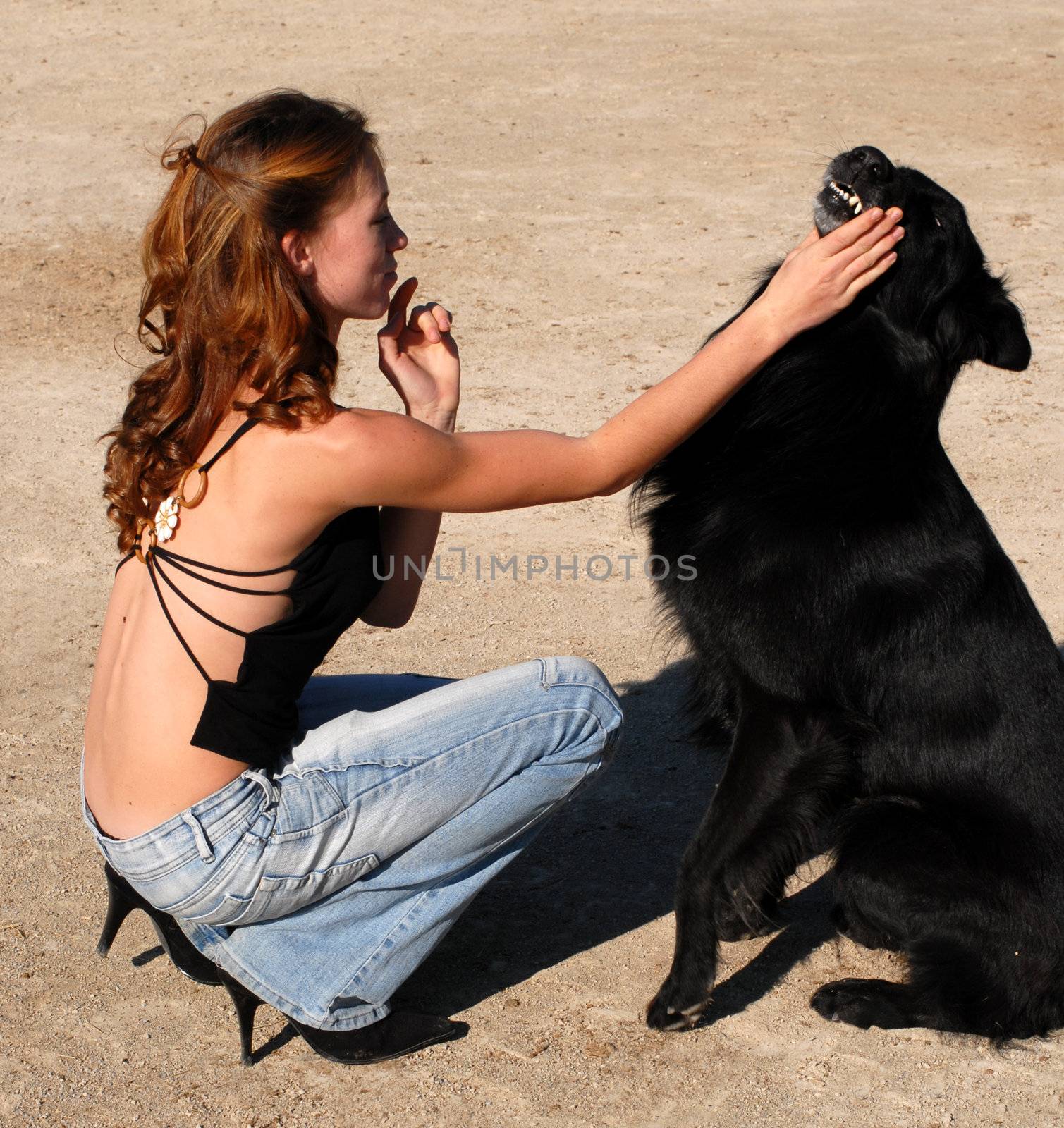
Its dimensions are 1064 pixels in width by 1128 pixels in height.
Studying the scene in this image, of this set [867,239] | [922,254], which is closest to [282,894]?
[867,239]

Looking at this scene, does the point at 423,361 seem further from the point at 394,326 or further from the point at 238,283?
the point at 238,283

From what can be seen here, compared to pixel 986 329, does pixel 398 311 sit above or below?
below

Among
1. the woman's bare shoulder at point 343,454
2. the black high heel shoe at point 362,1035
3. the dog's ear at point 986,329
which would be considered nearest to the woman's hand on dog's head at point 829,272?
the dog's ear at point 986,329

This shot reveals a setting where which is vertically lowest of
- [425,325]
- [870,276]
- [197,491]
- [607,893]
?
[607,893]

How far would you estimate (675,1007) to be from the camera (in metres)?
2.62

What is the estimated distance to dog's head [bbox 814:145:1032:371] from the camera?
8.51 feet

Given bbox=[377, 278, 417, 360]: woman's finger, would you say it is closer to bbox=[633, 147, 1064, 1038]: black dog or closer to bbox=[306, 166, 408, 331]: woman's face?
bbox=[306, 166, 408, 331]: woman's face

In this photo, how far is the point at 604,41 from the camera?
1001cm

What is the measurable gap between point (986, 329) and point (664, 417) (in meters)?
0.75

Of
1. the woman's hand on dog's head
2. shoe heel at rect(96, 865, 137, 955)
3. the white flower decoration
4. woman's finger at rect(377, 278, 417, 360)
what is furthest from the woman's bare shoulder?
shoe heel at rect(96, 865, 137, 955)

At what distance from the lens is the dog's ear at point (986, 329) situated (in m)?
2.64

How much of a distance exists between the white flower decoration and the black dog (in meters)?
1.08

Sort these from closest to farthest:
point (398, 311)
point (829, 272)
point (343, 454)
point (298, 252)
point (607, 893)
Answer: point (343, 454), point (298, 252), point (829, 272), point (398, 311), point (607, 893)

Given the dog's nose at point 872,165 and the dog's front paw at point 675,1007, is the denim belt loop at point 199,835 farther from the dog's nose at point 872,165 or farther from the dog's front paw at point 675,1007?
the dog's nose at point 872,165
